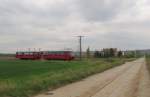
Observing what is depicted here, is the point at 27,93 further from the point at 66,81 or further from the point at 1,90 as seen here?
the point at 66,81

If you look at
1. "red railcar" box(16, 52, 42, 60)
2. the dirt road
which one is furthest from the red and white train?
the dirt road

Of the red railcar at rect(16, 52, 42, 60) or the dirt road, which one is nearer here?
the dirt road

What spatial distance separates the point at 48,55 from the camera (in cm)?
9869

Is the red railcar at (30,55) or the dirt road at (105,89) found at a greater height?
the red railcar at (30,55)

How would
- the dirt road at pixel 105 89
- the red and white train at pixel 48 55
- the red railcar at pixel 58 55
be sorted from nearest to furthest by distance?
the dirt road at pixel 105 89, the red railcar at pixel 58 55, the red and white train at pixel 48 55

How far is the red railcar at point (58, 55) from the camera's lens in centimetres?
9328

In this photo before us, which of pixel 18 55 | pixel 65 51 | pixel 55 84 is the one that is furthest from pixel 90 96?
pixel 18 55

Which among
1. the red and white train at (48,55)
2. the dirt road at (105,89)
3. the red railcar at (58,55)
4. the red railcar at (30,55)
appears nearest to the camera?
the dirt road at (105,89)

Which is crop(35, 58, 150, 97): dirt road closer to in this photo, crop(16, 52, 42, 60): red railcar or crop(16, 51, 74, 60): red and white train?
crop(16, 51, 74, 60): red and white train

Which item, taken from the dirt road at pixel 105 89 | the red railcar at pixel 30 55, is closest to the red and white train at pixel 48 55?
the red railcar at pixel 30 55

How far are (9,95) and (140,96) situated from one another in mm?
6303

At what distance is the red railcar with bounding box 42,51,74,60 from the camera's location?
93.3 m

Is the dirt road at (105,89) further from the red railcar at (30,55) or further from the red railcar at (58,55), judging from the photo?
the red railcar at (30,55)

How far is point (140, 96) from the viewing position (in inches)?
656
